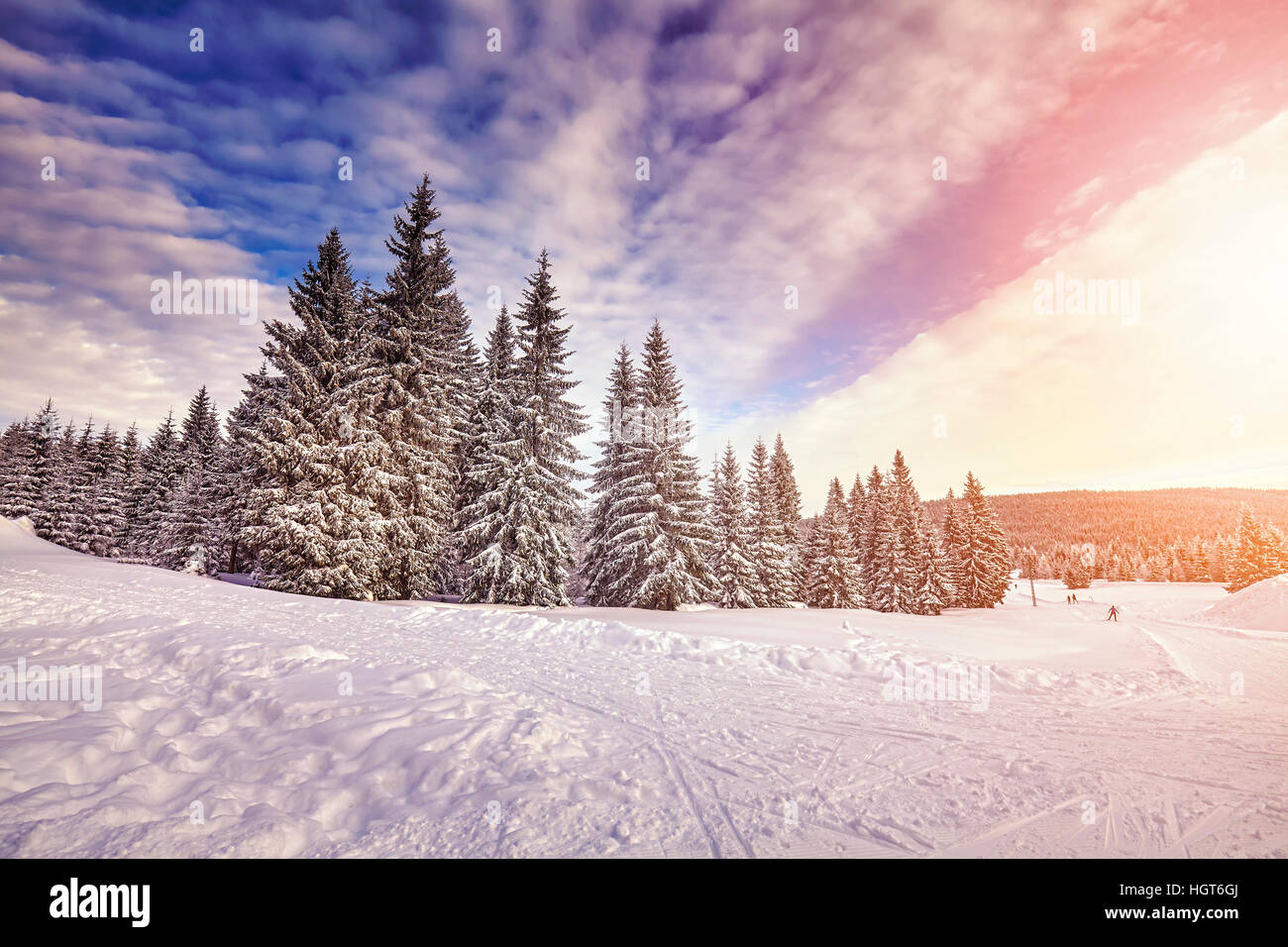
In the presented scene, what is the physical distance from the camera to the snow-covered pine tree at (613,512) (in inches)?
896

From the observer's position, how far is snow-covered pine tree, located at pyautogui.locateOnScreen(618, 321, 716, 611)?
70.7 feet

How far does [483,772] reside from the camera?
4234mm

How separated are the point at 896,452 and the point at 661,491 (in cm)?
3172

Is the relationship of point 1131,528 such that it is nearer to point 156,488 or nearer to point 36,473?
point 156,488

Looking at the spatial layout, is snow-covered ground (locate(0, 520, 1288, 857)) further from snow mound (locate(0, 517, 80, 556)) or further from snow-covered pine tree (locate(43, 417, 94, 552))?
snow-covered pine tree (locate(43, 417, 94, 552))

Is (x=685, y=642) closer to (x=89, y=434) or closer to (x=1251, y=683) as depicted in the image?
(x=1251, y=683)

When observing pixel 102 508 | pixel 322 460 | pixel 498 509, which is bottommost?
pixel 498 509

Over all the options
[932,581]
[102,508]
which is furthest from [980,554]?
[102,508]

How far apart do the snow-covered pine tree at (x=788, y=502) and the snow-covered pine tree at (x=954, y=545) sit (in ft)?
50.0

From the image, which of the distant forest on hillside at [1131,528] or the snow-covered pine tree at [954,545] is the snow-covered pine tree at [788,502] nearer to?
the snow-covered pine tree at [954,545]

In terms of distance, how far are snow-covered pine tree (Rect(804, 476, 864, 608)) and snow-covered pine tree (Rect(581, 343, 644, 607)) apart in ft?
62.0

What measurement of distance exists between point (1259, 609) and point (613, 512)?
3324 cm

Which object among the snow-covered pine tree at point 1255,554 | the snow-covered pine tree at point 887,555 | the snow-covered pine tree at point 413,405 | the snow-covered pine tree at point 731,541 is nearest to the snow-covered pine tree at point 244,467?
the snow-covered pine tree at point 413,405

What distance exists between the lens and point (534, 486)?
829 inches
